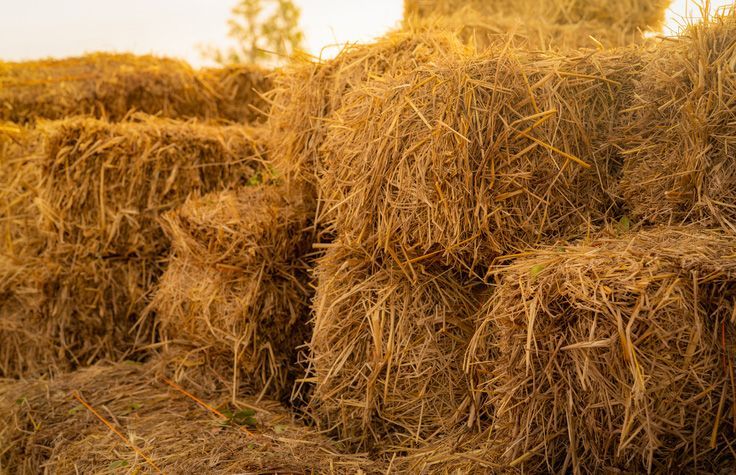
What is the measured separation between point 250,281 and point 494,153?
1301 mm

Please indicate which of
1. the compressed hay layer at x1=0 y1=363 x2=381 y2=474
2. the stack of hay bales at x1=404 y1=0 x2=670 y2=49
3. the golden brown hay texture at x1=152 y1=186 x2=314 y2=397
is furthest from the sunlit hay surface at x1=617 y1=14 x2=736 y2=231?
the stack of hay bales at x1=404 y1=0 x2=670 y2=49

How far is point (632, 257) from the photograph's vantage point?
1.77 m

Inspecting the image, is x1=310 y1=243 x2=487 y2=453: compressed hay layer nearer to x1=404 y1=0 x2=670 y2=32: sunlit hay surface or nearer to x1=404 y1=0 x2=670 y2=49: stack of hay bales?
x1=404 y1=0 x2=670 y2=49: stack of hay bales

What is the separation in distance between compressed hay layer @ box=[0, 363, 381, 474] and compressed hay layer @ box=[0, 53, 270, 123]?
1.70 meters

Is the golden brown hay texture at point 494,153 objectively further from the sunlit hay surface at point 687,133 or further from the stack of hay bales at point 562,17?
the stack of hay bales at point 562,17

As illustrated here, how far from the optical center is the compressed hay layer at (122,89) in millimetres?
4270

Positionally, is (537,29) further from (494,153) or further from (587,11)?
(494,153)

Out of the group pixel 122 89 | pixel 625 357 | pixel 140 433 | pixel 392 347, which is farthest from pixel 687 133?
pixel 122 89

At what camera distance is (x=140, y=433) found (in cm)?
262

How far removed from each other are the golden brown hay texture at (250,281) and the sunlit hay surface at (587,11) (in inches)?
70.0

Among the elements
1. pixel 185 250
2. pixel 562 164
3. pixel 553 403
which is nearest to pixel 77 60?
pixel 185 250

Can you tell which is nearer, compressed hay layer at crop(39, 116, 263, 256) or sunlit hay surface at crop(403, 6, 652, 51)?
compressed hay layer at crop(39, 116, 263, 256)

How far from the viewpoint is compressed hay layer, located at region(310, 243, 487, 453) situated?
2342mm

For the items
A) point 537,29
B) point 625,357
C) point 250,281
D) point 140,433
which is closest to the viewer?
point 625,357
